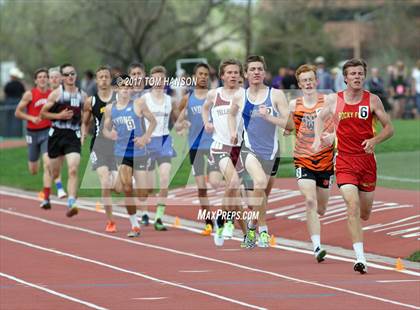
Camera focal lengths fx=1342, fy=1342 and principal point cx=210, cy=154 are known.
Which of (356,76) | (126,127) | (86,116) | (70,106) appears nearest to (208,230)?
(126,127)

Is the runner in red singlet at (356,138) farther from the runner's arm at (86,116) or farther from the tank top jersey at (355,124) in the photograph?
the runner's arm at (86,116)

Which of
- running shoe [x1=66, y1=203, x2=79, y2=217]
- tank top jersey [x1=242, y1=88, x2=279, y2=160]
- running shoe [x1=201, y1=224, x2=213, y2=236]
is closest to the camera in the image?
tank top jersey [x1=242, y1=88, x2=279, y2=160]

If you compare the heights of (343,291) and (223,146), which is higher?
(223,146)

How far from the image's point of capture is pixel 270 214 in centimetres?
1975

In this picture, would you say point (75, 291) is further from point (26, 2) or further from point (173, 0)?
point (26, 2)

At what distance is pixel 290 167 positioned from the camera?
25328 millimetres

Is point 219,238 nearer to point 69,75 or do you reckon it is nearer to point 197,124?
point 197,124

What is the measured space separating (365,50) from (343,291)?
6232cm

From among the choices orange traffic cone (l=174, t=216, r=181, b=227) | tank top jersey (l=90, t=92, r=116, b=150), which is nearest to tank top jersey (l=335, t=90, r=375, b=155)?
tank top jersey (l=90, t=92, r=116, b=150)

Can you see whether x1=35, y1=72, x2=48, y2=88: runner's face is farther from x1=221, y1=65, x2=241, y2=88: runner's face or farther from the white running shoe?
the white running shoe

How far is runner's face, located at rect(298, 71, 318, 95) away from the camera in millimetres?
14979

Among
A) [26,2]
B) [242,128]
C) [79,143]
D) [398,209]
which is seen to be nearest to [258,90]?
[242,128]

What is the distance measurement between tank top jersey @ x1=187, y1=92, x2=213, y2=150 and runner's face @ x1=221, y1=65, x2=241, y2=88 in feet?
7.29

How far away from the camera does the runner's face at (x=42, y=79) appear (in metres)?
22.2
